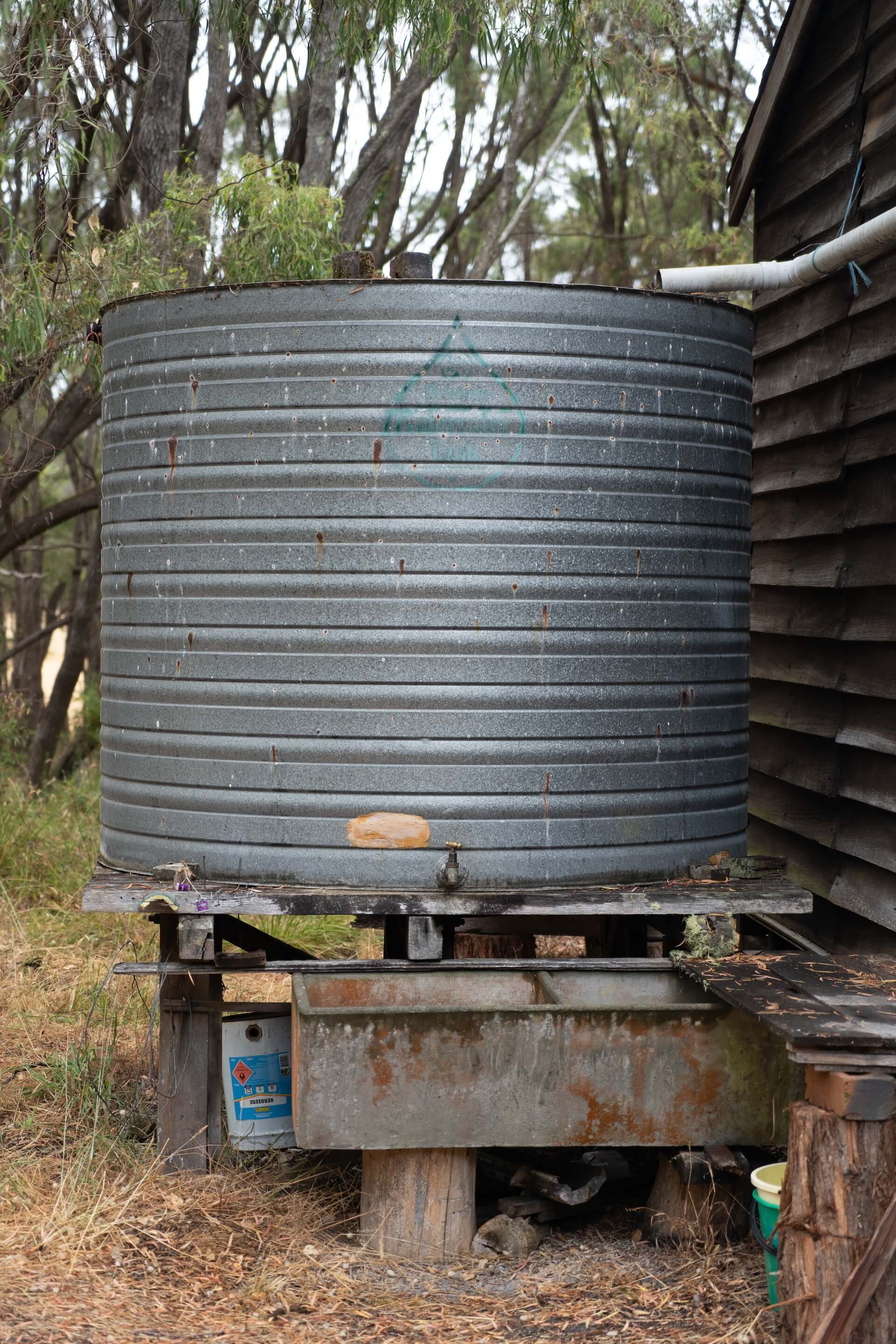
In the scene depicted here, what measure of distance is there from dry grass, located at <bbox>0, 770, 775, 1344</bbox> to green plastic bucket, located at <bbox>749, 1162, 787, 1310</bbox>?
4.5 inches

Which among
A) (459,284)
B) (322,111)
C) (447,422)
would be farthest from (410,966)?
(322,111)

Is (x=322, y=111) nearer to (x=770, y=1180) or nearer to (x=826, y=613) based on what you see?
(x=826, y=613)

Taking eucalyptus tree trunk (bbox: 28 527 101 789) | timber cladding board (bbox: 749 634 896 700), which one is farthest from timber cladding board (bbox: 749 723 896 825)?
eucalyptus tree trunk (bbox: 28 527 101 789)

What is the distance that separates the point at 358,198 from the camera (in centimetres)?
1091

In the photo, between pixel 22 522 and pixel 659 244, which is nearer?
pixel 22 522

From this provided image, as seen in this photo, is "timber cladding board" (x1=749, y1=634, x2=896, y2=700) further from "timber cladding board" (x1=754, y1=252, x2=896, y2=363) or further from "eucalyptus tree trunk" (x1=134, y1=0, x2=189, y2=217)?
"eucalyptus tree trunk" (x1=134, y1=0, x2=189, y2=217)

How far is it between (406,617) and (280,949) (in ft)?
5.10

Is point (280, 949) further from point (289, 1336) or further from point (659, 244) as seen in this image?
point (659, 244)

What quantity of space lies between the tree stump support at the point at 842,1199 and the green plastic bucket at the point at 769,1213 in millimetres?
146

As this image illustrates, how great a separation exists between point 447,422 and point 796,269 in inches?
85.6

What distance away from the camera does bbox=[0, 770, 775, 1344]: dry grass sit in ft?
12.0

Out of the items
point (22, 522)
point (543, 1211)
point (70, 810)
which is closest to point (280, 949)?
point (543, 1211)

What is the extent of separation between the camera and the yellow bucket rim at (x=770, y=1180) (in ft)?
12.3

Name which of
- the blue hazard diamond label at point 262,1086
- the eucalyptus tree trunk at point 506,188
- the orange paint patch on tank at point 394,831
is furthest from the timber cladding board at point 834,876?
the eucalyptus tree trunk at point 506,188
